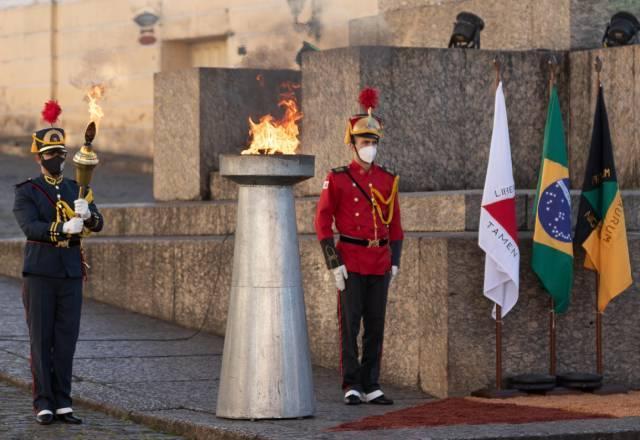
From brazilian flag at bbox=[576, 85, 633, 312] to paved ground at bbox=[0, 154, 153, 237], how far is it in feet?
31.0

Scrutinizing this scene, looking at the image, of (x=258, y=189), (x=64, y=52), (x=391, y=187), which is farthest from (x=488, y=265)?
(x=64, y=52)

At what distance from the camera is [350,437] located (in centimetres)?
859

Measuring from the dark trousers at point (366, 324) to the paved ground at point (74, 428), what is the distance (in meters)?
1.38

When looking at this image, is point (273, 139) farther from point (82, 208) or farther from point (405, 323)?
point (405, 323)

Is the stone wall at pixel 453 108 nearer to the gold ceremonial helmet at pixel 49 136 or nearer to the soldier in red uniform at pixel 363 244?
the soldier in red uniform at pixel 363 244

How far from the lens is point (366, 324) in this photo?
1031cm

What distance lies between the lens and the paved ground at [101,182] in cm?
2055

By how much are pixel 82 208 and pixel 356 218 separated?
162 cm

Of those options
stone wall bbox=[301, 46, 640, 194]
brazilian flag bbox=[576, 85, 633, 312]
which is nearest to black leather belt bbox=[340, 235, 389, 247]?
brazilian flag bbox=[576, 85, 633, 312]

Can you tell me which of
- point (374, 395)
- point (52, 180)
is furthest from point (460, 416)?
point (52, 180)

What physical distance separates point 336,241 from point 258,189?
4.78 ft

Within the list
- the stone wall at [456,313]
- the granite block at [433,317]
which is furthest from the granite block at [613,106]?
the granite block at [433,317]

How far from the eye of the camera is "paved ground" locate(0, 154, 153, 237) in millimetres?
20550

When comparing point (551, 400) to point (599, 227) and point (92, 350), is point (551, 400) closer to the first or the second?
point (599, 227)
